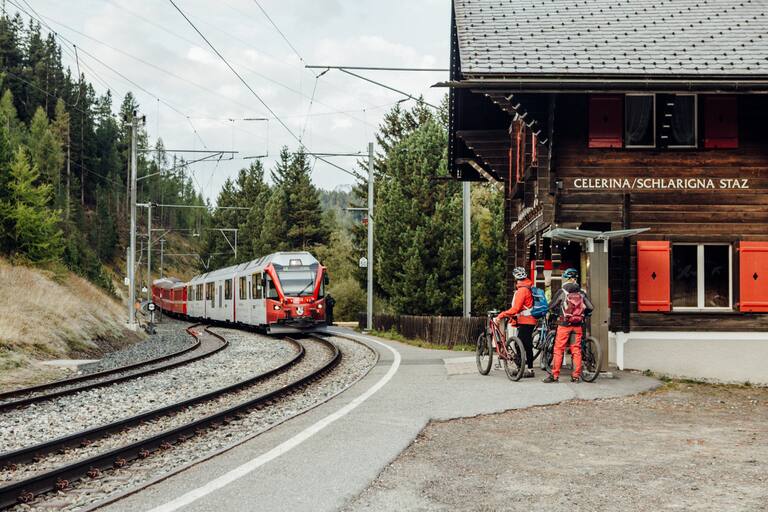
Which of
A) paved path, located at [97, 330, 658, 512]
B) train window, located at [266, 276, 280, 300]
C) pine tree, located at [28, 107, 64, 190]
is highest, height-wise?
pine tree, located at [28, 107, 64, 190]

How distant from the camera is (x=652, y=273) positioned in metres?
15.1

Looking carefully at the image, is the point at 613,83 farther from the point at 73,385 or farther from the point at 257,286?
the point at 257,286

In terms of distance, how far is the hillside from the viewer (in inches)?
690

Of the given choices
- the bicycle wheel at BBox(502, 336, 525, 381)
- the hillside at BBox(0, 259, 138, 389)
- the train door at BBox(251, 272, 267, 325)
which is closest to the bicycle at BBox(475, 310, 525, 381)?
the bicycle wheel at BBox(502, 336, 525, 381)

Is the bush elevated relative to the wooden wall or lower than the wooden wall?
lower

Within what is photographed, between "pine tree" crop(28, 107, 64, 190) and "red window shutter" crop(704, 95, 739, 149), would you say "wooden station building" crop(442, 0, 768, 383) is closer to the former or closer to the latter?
"red window shutter" crop(704, 95, 739, 149)

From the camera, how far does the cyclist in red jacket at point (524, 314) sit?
13.3 metres

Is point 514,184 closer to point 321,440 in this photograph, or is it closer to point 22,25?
point 321,440

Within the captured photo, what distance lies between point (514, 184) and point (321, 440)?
14.3m

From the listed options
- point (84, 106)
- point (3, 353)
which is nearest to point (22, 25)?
point (84, 106)

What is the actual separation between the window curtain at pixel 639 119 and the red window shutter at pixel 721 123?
98 centimetres

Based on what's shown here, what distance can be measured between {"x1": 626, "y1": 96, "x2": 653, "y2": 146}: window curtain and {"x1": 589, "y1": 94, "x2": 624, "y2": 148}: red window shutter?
26 cm

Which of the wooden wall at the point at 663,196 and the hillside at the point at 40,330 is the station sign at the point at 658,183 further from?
the hillside at the point at 40,330

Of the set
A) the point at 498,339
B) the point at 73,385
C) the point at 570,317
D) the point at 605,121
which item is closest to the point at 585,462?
the point at 570,317
